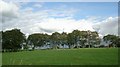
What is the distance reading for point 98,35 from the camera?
179000mm

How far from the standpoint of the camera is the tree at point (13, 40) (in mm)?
119688

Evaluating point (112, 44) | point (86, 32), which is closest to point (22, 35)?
point (86, 32)

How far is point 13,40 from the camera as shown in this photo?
12150 centimetres

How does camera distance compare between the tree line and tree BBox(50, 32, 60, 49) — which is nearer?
the tree line

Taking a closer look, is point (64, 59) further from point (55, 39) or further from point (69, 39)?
point (55, 39)

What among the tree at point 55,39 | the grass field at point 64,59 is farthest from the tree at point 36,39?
the grass field at point 64,59

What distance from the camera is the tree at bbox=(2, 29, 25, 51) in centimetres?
11969

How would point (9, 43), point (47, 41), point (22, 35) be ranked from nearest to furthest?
point (9, 43) → point (22, 35) → point (47, 41)

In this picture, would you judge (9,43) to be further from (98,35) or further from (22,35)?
(98,35)

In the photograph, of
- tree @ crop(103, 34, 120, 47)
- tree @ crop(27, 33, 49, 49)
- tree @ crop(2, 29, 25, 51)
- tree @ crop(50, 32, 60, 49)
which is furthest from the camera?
tree @ crop(103, 34, 120, 47)

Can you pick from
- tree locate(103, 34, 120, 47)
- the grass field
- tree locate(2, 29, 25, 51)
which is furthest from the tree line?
the grass field

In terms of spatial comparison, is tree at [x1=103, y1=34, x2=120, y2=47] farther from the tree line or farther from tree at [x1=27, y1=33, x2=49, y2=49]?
tree at [x1=27, y1=33, x2=49, y2=49]

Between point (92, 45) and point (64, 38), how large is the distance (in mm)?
21051

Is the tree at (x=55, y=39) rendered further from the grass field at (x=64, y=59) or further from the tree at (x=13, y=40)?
the grass field at (x=64, y=59)
